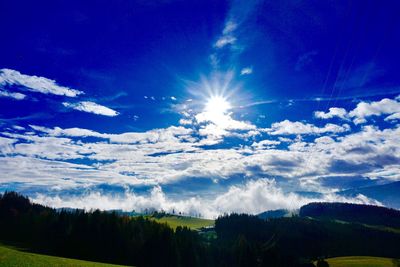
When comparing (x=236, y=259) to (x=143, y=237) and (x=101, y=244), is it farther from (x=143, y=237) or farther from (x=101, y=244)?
(x=101, y=244)

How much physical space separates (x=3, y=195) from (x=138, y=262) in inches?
4034

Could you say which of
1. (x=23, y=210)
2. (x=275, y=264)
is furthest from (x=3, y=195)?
(x=275, y=264)

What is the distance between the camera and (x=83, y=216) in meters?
112

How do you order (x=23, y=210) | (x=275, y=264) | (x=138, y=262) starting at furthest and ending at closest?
1. (x=23, y=210)
2. (x=275, y=264)
3. (x=138, y=262)

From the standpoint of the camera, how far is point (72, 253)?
101062 mm

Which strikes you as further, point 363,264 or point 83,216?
point 363,264

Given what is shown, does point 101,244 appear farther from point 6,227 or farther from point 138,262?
point 6,227

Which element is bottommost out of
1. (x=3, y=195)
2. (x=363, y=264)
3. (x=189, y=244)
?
(x=363, y=264)

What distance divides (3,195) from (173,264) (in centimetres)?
11064

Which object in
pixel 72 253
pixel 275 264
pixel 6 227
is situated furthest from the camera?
pixel 6 227

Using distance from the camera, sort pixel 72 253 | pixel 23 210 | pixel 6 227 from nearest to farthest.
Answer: pixel 72 253 → pixel 6 227 → pixel 23 210

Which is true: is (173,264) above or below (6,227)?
below

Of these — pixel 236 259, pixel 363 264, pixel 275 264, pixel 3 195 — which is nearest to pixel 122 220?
pixel 236 259

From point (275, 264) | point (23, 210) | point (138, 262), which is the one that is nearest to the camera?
point (138, 262)
